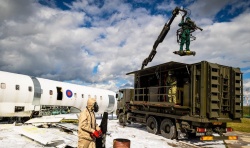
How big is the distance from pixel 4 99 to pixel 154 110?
37.5ft

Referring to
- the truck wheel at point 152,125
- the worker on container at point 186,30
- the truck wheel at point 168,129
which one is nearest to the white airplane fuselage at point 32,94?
the truck wheel at point 152,125

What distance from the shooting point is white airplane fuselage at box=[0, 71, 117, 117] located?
17.9 m

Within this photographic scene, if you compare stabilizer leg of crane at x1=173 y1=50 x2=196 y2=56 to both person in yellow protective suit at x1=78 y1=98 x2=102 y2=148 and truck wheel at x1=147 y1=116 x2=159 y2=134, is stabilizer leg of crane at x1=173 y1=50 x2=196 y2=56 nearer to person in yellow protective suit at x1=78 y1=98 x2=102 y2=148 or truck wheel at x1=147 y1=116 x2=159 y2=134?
truck wheel at x1=147 y1=116 x2=159 y2=134

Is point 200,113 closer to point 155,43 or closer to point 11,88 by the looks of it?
point 155,43

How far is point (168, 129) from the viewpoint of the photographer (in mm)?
14102

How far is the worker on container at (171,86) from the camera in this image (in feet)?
45.1

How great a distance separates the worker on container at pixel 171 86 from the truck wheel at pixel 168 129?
1.35m

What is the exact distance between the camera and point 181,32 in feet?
52.9

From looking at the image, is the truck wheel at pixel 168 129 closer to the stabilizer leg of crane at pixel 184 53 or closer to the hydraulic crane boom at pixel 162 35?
A: the stabilizer leg of crane at pixel 184 53

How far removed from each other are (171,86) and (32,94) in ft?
38.8

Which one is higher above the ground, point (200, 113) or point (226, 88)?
point (226, 88)

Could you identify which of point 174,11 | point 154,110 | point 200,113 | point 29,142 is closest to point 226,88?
point 200,113

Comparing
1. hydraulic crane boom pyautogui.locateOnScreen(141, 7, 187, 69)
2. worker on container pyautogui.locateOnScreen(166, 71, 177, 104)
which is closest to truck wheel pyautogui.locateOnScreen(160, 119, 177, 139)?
worker on container pyautogui.locateOnScreen(166, 71, 177, 104)

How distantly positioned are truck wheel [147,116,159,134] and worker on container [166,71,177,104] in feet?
6.31
